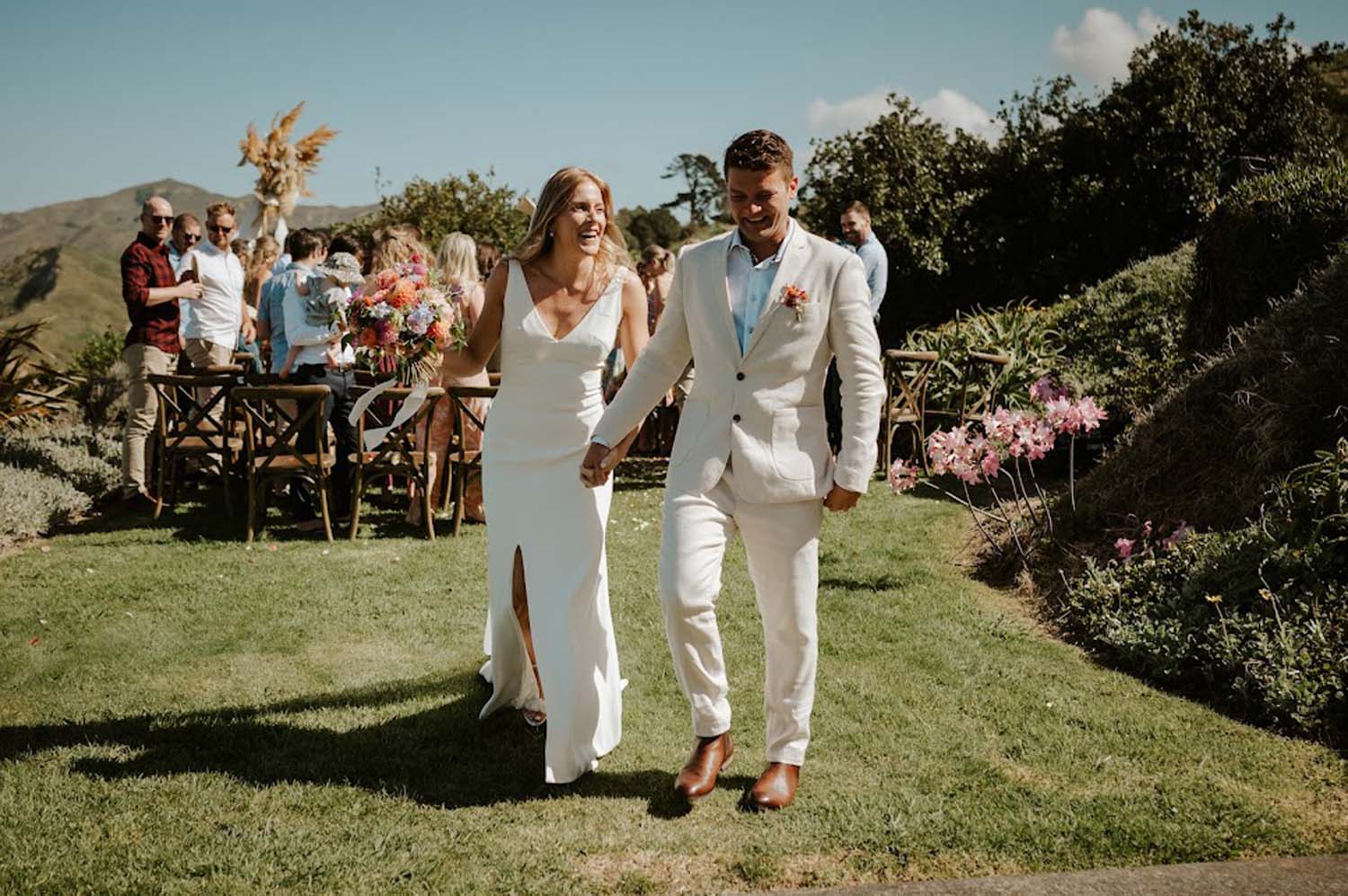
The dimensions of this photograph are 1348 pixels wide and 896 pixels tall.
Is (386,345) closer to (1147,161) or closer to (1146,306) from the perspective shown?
(1146,306)

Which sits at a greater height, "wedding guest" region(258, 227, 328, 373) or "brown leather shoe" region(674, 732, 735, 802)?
"wedding guest" region(258, 227, 328, 373)

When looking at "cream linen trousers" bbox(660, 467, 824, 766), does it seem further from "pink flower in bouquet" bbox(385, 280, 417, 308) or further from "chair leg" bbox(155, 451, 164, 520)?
"chair leg" bbox(155, 451, 164, 520)

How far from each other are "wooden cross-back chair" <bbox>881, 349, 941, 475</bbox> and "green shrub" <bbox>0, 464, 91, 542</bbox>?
21.7ft

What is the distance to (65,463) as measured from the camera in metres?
9.12

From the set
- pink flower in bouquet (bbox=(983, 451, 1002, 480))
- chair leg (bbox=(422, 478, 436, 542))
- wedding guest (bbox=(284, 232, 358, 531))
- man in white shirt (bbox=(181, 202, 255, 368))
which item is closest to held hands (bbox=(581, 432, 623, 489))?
pink flower in bouquet (bbox=(983, 451, 1002, 480))

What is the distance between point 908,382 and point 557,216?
671cm

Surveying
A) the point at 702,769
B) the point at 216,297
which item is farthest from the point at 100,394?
the point at 702,769

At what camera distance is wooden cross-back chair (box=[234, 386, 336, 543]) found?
732cm

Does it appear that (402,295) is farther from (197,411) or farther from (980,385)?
(980,385)

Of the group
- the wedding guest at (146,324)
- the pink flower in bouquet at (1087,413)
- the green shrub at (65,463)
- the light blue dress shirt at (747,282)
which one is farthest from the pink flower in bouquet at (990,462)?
the green shrub at (65,463)

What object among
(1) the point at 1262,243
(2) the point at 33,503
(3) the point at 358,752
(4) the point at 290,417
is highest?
(1) the point at 1262,243

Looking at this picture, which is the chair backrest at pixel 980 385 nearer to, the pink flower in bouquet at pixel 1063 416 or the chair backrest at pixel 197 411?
the pink flower in bouquet at pixel 1063 416

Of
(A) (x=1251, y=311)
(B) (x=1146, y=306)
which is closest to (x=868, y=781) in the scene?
(A) (x=1251, y=311)

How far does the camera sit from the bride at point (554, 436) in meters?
4.06
